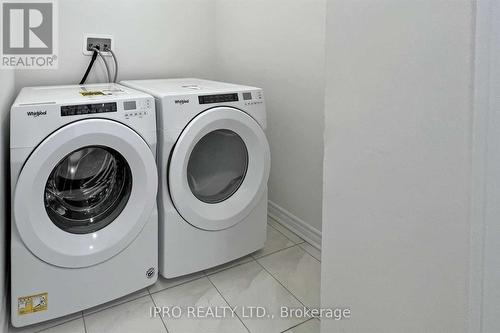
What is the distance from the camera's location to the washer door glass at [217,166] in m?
1.52

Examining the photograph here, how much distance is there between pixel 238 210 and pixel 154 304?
50 cm

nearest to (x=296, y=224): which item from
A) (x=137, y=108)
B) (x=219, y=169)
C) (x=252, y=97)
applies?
(x=219, y=169)

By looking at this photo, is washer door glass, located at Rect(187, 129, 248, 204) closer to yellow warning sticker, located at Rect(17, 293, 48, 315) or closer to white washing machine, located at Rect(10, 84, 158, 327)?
white washing machine, located at Rect(10, 84, 158, 327)

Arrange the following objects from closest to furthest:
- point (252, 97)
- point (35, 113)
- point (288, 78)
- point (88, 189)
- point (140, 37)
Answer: point (35, 113) → point (88, 189) → point (252, 97) → point (288, 78) → point (140, 37)

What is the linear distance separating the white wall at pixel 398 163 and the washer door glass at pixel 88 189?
32.5 inches

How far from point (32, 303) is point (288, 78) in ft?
4.70

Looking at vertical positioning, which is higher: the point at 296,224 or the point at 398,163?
the point at 398,163

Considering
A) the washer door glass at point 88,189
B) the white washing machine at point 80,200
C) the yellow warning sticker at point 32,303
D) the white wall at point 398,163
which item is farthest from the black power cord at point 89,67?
the white wall at point 398,163

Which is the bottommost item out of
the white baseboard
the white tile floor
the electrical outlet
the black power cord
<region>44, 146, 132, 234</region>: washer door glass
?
the white tile floor

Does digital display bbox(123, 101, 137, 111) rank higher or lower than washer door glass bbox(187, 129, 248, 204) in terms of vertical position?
higher

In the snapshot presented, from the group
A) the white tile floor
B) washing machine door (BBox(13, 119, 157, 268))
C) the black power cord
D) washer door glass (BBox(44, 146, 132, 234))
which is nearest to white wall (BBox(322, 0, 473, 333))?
the white tile floor

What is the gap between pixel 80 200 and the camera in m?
1.34

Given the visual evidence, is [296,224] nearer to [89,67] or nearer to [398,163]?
[398,163]

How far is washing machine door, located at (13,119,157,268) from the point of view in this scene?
3.64 feet
